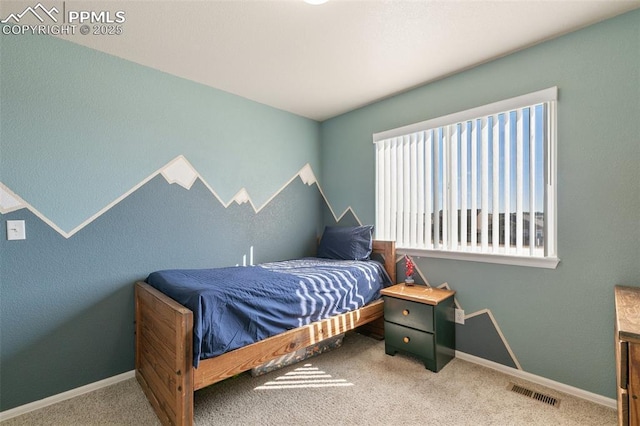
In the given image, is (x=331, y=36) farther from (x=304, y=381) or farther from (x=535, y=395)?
(x=535, y=395)

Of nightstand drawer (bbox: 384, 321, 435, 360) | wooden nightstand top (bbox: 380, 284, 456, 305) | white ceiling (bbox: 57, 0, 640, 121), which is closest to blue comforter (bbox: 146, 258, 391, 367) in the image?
wooden nightstand top (bbox: 380, 284, 456, 305)

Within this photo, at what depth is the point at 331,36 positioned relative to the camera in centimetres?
206

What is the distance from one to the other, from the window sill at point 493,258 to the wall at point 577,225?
52 millimetres

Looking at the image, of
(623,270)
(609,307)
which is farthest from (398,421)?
(623,270)

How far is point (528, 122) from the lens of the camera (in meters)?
2.22

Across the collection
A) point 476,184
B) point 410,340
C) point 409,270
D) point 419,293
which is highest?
point 476,184

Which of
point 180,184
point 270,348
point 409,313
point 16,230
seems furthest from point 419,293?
point 16,230

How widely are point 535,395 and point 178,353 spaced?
89.5 inches

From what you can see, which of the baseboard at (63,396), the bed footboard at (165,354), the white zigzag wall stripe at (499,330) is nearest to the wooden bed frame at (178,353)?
the bed footboard at (165,354)

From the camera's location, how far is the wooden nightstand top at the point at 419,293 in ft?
7.78

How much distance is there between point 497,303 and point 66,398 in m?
3.18

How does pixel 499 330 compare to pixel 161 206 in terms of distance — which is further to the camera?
pixel 161 206

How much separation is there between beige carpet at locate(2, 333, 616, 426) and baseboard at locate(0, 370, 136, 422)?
50mm

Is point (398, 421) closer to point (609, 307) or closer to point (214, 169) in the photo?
point (609, 307)
